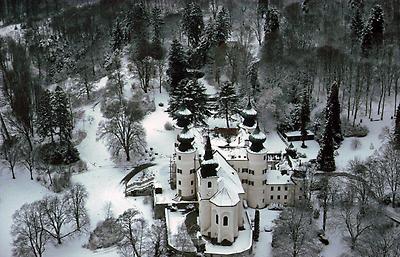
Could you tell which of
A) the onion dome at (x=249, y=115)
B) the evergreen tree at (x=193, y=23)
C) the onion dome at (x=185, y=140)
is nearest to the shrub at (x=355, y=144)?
the onion dome at (x=249, y=115)

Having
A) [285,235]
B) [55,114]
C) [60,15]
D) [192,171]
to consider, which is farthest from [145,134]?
[60,15]

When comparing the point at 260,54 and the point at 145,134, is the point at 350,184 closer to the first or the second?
the point at 145,134

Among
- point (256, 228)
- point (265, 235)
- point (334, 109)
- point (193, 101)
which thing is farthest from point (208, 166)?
point (334, 109)

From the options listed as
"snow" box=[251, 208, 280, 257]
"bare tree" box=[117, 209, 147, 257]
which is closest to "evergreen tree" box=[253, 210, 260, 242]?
"snow" box=[251, 208, 280, 257]

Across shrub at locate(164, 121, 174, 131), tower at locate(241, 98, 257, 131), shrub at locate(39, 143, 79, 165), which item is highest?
tower at locate(241, 98, 257, 131)

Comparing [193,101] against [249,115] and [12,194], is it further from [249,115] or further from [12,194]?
[12,194]

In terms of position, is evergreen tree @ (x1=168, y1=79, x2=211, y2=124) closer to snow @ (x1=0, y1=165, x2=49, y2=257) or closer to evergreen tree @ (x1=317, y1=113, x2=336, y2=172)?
evergreen tree @ (x1=317, y1=113, x2=336, y2=172)

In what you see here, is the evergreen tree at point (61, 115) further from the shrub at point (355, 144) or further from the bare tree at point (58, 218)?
the shrub at point (355, 144)
